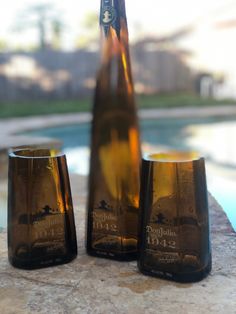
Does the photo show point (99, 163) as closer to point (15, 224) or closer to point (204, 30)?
point (15, 224)

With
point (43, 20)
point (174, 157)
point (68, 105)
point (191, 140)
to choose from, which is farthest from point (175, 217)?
point (43, 20)

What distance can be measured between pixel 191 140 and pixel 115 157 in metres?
4.86

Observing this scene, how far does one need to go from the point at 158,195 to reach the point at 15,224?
251 millimetres

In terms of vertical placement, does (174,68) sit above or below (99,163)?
above

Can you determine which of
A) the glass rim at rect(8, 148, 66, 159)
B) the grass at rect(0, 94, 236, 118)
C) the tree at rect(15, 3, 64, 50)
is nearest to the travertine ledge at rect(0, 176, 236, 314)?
the glass rim at rect(8, 148, 66, 159)

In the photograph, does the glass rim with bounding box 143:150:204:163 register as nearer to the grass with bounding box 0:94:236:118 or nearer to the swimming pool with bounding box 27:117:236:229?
the swimming pool with bounding box 27:117:236:229

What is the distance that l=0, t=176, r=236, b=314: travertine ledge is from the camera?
669mm

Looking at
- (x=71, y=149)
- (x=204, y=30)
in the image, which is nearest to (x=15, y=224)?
(x=71, y=149)

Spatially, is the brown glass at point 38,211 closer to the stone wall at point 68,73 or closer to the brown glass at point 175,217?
the brown glass at point 175,217

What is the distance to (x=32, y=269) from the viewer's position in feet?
2.62

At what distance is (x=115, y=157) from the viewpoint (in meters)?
0.83

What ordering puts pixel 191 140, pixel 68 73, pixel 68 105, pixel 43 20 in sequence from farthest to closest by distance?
pixel 43 20
pixel 68 73
pixel 68 105
pixel 191 140

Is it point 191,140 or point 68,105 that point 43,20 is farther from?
point 191,140

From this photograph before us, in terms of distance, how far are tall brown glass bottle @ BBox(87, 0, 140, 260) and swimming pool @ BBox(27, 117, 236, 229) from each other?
5.24 ft
